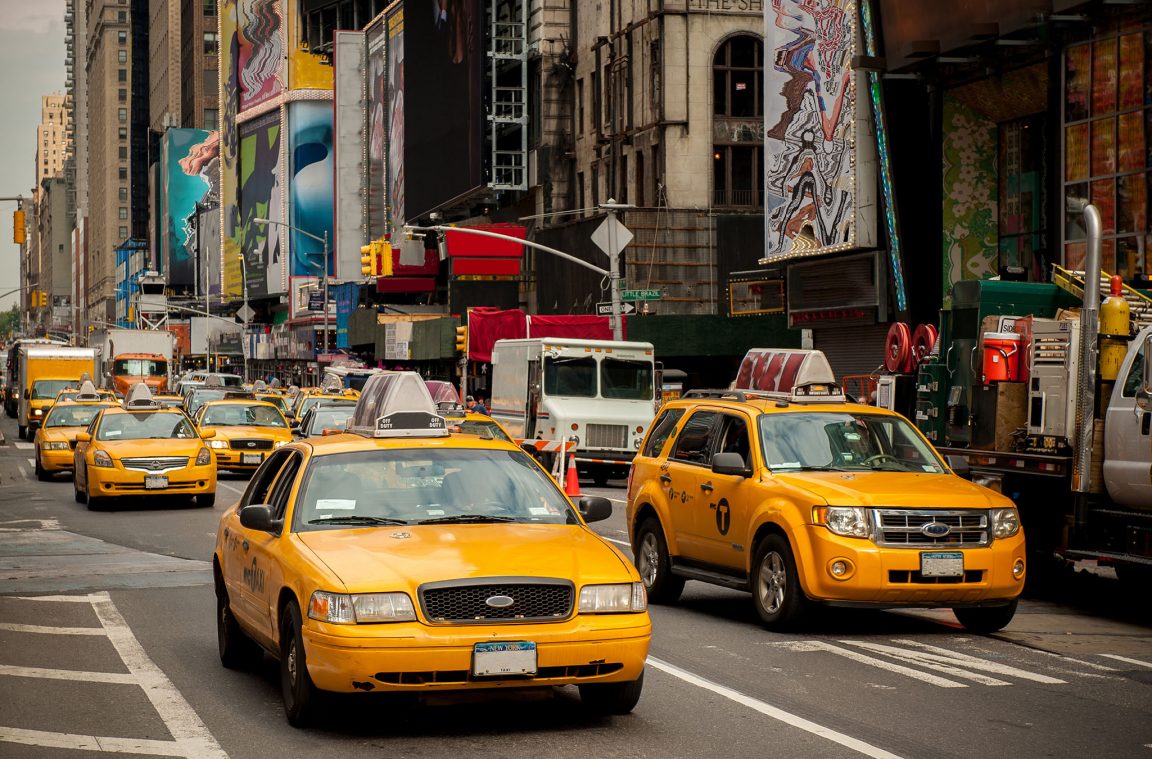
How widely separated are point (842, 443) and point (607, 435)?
65.7 ft

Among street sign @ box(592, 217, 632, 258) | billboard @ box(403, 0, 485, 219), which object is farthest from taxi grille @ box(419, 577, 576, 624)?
billboard @ box(403, 0, 485, 219)

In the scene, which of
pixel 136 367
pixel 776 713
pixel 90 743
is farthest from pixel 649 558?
pixel 136 367

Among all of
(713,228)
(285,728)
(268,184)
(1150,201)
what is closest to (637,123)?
(713,228)

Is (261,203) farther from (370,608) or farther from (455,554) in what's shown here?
(370,608)

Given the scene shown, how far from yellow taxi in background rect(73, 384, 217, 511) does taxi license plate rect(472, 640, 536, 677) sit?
18694mm

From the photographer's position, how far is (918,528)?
12.1m

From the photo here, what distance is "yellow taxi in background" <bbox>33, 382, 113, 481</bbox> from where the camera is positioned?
112 ft

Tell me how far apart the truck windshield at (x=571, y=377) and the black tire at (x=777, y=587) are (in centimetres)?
2095

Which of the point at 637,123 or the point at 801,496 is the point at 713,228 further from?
the point at 801,496

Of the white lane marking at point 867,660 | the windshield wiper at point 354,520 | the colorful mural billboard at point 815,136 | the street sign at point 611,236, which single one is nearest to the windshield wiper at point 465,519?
the windshield wiper at point 354,520

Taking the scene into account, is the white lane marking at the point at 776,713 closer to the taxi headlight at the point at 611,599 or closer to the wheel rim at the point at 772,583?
the taxi headlight at the point at 611,599

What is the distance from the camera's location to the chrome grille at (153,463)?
85.1 ft

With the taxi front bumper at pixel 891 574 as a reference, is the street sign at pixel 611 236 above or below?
above

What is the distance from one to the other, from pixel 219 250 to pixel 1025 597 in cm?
14564
